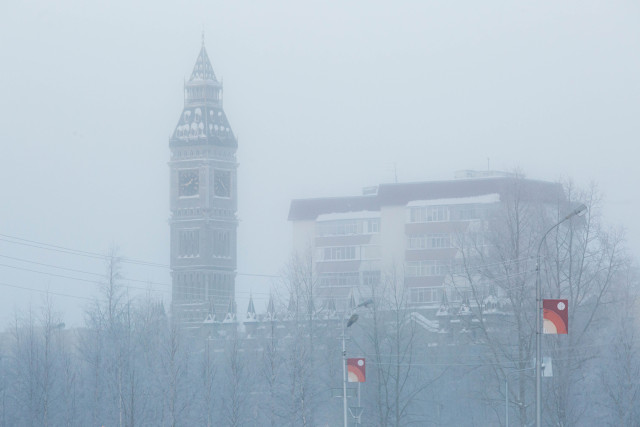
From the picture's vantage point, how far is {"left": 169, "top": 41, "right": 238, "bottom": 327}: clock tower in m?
166

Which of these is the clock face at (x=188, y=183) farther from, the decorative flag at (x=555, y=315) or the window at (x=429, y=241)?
the decorative flag at (x=555, y=315)

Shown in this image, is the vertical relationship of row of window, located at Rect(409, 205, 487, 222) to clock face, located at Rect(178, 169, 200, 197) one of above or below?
below

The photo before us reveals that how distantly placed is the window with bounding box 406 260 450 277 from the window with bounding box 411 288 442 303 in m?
1.59

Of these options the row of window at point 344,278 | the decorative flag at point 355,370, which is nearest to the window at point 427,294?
the row of window at point 344,278

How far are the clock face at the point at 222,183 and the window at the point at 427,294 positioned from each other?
167ft

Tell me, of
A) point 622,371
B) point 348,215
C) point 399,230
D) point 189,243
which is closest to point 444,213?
point 399,230

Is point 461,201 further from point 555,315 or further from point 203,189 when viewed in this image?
point 555,315

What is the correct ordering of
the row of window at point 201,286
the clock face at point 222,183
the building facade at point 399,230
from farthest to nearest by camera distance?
1. the clock face at point 222,183
2. the row of window at point 201,286
3. the building facade at point 399,230

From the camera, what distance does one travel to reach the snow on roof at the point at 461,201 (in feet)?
405

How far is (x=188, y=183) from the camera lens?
16812 centimetres

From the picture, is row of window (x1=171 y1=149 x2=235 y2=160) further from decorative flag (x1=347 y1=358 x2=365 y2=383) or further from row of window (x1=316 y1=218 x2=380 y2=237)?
decorative flag (x1=347 y1=358 x2=365 y2=383)

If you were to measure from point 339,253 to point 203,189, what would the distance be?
126 feet

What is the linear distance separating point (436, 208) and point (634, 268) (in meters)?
51.0

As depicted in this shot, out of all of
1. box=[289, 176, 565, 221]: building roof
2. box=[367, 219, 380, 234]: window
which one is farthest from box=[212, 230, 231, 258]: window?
box=[367, 219, 380, 234]: window
